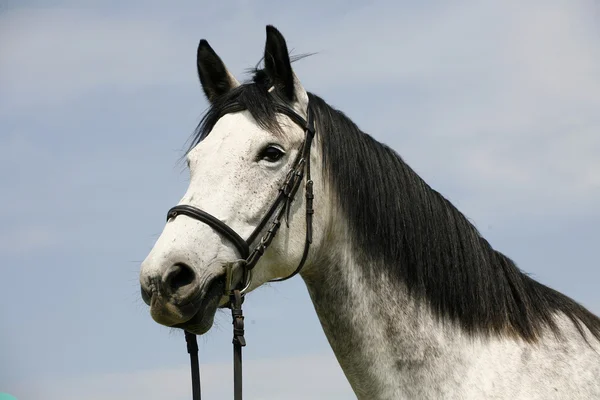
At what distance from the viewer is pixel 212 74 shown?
664 centimetres

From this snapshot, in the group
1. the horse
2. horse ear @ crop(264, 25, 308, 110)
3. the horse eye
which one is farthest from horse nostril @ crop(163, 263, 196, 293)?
horse ear @ crop(264, 25, 308, 110)

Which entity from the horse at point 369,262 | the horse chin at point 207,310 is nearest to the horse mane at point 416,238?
the horse at point 369,262

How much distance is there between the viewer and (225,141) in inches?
222

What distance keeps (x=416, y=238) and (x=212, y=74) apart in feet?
7.23

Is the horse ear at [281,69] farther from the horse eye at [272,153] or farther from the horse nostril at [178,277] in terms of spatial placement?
the horse nostril at [178,277]

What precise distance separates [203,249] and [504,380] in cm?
228

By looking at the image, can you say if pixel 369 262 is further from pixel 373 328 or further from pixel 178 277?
pixel 178 277

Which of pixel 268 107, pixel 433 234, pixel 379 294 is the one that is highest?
pixel 268 107

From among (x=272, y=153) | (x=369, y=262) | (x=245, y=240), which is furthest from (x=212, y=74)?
(x=369, y=262)

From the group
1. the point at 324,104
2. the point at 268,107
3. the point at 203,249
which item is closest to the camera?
the point at 203,249

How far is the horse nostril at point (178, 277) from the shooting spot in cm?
493

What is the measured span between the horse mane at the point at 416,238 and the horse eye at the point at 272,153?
0.16 meters

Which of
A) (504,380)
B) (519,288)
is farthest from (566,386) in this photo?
(519,288)

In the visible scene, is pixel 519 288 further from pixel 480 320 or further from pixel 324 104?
pixel 324 104
